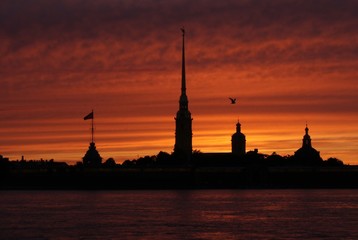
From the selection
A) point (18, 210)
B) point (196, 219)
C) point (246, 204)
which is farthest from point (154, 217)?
point (246, 204)

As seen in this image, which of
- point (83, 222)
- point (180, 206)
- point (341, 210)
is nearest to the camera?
point (83, 222)

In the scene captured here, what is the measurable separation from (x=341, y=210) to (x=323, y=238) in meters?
41.6

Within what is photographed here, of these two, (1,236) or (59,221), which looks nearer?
(1,236)

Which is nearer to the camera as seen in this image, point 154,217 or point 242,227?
point 242,227

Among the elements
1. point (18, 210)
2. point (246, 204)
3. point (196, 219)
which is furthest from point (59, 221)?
point (246, 204)

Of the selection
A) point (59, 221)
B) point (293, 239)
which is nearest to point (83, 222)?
point (59, 221)

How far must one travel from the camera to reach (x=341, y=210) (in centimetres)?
14112

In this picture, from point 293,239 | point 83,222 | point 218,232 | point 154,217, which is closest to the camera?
point 293,239

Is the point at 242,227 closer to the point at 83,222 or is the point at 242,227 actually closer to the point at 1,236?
the point at 83,222

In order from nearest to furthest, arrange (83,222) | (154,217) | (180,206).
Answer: (83,222) < (154,217) < (180,206)

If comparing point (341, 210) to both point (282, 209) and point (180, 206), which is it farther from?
point (180, 206)

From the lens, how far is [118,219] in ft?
395

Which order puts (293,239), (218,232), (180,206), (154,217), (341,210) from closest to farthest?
(293,239)
(218,232)
(154,217)
(341,210)
(180,206)

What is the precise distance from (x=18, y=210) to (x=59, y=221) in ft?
81.3
